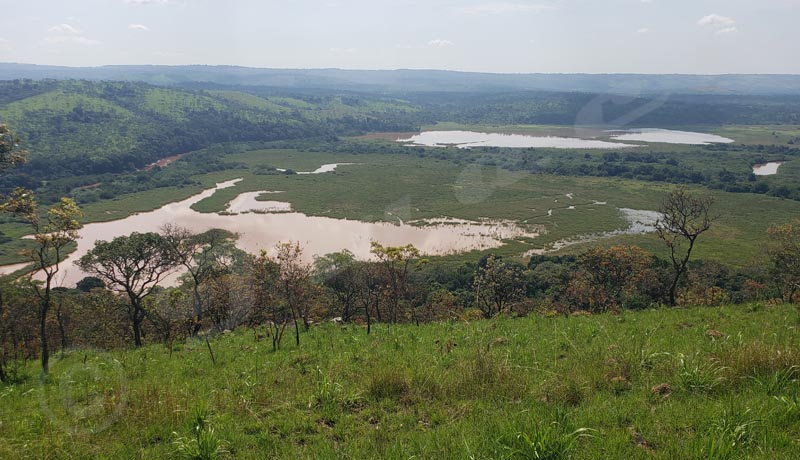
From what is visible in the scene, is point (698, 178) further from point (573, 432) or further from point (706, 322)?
point (573, 432)

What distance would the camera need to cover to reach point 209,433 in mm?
4531

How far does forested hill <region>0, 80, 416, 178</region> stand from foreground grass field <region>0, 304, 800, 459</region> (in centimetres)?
8629

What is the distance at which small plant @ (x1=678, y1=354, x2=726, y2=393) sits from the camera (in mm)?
5051

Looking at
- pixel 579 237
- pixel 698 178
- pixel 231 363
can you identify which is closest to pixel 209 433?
pixel 231 363

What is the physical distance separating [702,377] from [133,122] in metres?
124

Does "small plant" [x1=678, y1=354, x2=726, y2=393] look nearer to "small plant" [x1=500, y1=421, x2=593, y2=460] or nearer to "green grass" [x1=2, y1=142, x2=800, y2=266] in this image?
"small plant" [x1=500, y1=421, x2=593, y2=460]

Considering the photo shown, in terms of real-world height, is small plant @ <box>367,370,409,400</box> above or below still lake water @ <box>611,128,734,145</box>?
below

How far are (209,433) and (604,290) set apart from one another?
2154 cm

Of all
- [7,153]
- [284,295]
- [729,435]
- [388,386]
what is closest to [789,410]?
[729,435]

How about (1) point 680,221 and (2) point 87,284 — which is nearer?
(1) point 680,221

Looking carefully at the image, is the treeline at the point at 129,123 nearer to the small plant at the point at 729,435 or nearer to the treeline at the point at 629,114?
the treeline at the point at 629,114

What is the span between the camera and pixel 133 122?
107500mm

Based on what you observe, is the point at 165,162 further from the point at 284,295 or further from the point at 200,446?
the point at 200,446

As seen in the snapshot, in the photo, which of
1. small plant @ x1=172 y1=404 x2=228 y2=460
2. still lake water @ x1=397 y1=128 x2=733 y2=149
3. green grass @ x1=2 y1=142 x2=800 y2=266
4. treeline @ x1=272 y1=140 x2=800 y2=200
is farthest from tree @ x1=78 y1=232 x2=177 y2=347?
still lake water @ x1=397 y1=128 x2=733 y2=149
